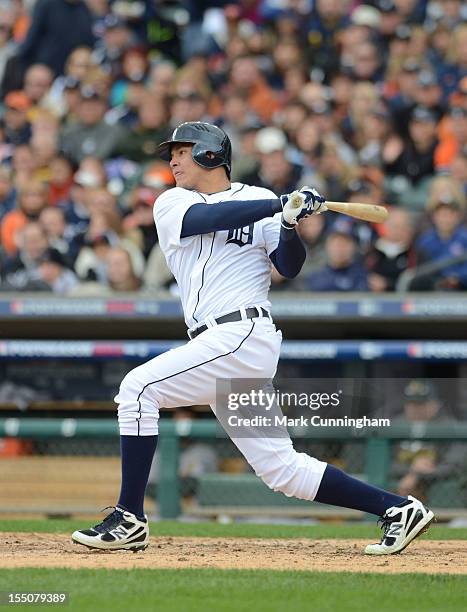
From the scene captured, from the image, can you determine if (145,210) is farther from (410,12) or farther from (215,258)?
(215,258)

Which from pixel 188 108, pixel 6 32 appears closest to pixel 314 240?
pixel 188 108

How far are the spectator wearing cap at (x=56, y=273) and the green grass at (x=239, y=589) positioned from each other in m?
4.50

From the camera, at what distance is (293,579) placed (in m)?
4.39

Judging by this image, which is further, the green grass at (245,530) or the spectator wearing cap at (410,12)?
the spectator wearing cap at (410,12)

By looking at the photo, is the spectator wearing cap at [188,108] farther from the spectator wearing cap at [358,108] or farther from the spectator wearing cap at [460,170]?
the spectator wearing cap at [460,170]

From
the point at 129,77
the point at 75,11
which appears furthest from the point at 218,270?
the point at 75,11

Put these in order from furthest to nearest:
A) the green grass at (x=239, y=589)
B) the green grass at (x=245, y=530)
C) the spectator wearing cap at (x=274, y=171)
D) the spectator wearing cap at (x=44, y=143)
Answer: the spectator wearing cap at (x=44, y=143) → the spectator wearing cap at (x=274, y=171) → the green grass at (x=245, y=530) → the green grass at (x=239, y=589)

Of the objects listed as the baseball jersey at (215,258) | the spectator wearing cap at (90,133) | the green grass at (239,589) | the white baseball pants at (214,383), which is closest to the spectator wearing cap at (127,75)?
the spectator wearing cap at (90,133)

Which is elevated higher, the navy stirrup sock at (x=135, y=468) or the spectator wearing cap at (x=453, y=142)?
the spectator wearing cap at (x=453, y=142)

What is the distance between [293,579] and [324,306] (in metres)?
3.60

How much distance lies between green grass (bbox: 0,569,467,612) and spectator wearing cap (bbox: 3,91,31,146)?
6921mm

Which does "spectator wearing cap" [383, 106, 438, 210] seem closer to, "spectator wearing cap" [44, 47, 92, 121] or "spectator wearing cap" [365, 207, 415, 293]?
"spectator wearing cap" [365, 207, 415, 293]

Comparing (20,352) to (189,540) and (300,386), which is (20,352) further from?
(189,540)

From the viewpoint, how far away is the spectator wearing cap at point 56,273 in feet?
29.0
